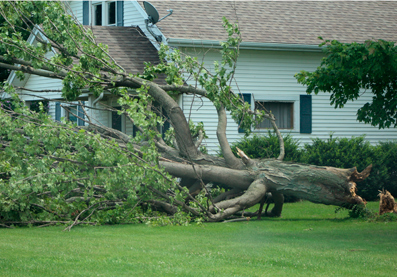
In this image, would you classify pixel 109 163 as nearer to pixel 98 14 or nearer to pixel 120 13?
pixel 120 13

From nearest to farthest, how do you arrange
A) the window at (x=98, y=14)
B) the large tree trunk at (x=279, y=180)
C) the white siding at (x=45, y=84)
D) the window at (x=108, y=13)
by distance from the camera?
the large tree trunk at (x=279, y=180) → the white siding at (x=45, y=84) → the window at (x=108, y=13) → the window at (x=98, y=14)

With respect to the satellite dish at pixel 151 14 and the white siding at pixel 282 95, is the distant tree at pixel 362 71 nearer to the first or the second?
the white siding at pixel 282 95

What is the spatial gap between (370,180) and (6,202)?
10609 mm

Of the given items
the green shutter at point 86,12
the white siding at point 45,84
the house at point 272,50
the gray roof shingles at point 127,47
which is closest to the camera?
the house at point 272,50

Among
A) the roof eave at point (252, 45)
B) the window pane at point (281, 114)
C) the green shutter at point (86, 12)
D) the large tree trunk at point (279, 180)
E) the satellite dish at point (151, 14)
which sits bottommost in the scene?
the large tree trunk at point (279, 180)

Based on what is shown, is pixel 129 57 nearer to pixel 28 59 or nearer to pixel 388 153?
pixel 28 59

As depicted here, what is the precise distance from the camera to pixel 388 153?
1539cm

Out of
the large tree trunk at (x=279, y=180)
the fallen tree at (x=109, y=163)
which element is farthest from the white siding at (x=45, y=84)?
the large tree trunk at (x=279, y=180)

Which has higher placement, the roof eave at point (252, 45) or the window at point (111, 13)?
the window at point (111, 13)

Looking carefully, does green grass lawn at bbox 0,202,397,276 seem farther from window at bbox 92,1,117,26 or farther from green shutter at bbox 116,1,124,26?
window at bbox 92,1,117,26

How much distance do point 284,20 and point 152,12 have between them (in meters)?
5.19

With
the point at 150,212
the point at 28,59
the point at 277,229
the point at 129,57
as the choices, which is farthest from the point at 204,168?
the point at 129,57

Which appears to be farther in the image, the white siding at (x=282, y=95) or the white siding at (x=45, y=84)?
the white siding at (x=45, y=84)

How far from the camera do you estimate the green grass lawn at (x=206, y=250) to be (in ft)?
17.8
